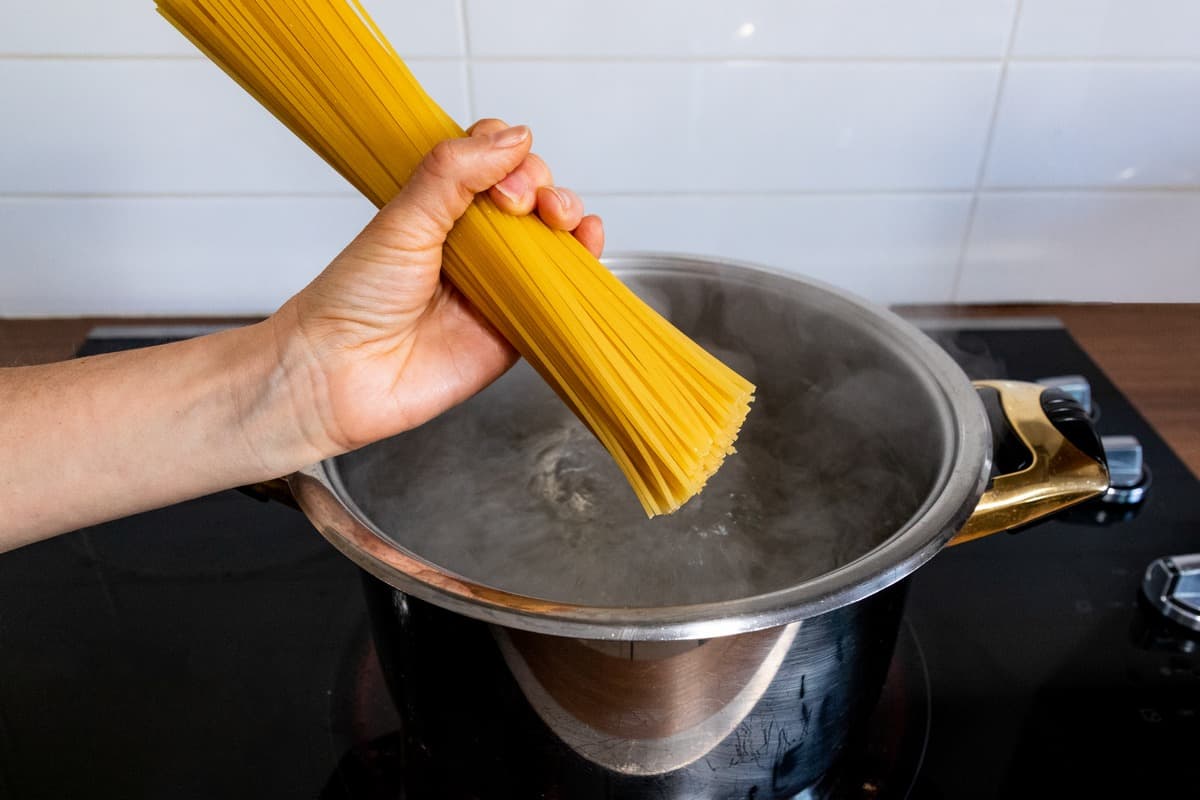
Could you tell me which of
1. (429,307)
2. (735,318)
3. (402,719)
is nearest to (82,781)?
(402,719)

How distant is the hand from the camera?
0.51 metres

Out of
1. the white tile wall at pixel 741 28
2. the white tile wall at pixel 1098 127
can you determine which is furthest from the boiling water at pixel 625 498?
the white tile wall at pixel 1098 127

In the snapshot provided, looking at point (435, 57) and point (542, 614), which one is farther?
point (435, 57)

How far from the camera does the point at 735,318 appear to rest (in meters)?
0.75

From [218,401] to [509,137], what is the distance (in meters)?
0.24

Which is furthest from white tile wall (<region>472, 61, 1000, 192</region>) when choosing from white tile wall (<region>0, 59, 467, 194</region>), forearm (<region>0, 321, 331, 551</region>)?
forearm (<region>0, 321, 331, 551</region>)

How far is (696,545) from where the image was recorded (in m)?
0.66

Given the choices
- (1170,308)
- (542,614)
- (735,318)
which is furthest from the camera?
(1170,308)

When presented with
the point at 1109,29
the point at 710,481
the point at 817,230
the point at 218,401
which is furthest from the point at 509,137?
the point at 1109,29

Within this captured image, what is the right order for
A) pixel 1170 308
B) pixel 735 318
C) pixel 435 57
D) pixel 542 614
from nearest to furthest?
pixel 542 614
pixel 735 318
pixel 435 57
pixel 1170 308

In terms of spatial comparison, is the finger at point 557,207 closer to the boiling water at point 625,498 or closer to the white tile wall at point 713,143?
the boiling water at point 625,498

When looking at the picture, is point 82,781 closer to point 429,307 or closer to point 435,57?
point 429,307

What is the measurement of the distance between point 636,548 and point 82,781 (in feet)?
1.33

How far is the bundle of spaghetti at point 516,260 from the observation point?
498 mm
